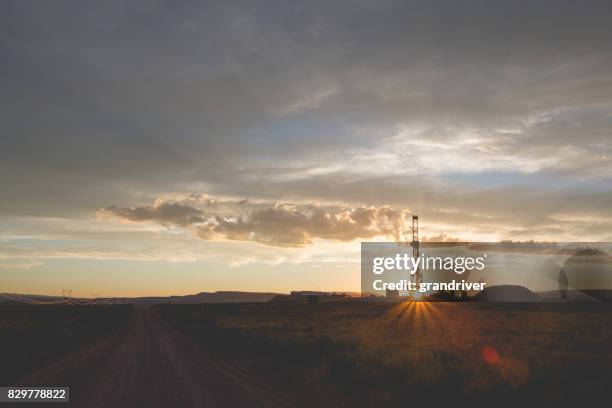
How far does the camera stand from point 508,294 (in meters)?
146

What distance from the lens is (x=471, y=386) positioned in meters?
15.8

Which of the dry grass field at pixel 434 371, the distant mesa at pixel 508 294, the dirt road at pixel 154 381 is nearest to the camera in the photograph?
the dirt road at pixel 154 381

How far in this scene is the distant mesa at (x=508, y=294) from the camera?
13676 centimetres

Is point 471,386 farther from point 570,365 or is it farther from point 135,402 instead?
point 135,402

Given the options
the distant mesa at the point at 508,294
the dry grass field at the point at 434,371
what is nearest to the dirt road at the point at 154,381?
the dry grass field at the point at 434,371

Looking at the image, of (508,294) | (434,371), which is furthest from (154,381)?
(508,294)

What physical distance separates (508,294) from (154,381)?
142803 millimetres

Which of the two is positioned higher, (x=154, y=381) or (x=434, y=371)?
(x=434, y=371)

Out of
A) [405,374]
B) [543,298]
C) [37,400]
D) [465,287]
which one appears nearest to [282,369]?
[405,374]

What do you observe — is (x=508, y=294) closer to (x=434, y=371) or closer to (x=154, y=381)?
(x=434, y=371)

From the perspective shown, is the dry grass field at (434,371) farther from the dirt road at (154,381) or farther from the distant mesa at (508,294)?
the distant mesa at (508,294)

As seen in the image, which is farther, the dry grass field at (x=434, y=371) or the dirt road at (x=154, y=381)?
the dry grass field at (x=434, y=371)

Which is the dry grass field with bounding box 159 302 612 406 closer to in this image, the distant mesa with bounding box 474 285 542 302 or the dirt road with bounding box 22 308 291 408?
the dirt road with bounding box 22 308 291 408

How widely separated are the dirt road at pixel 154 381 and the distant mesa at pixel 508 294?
391ft
